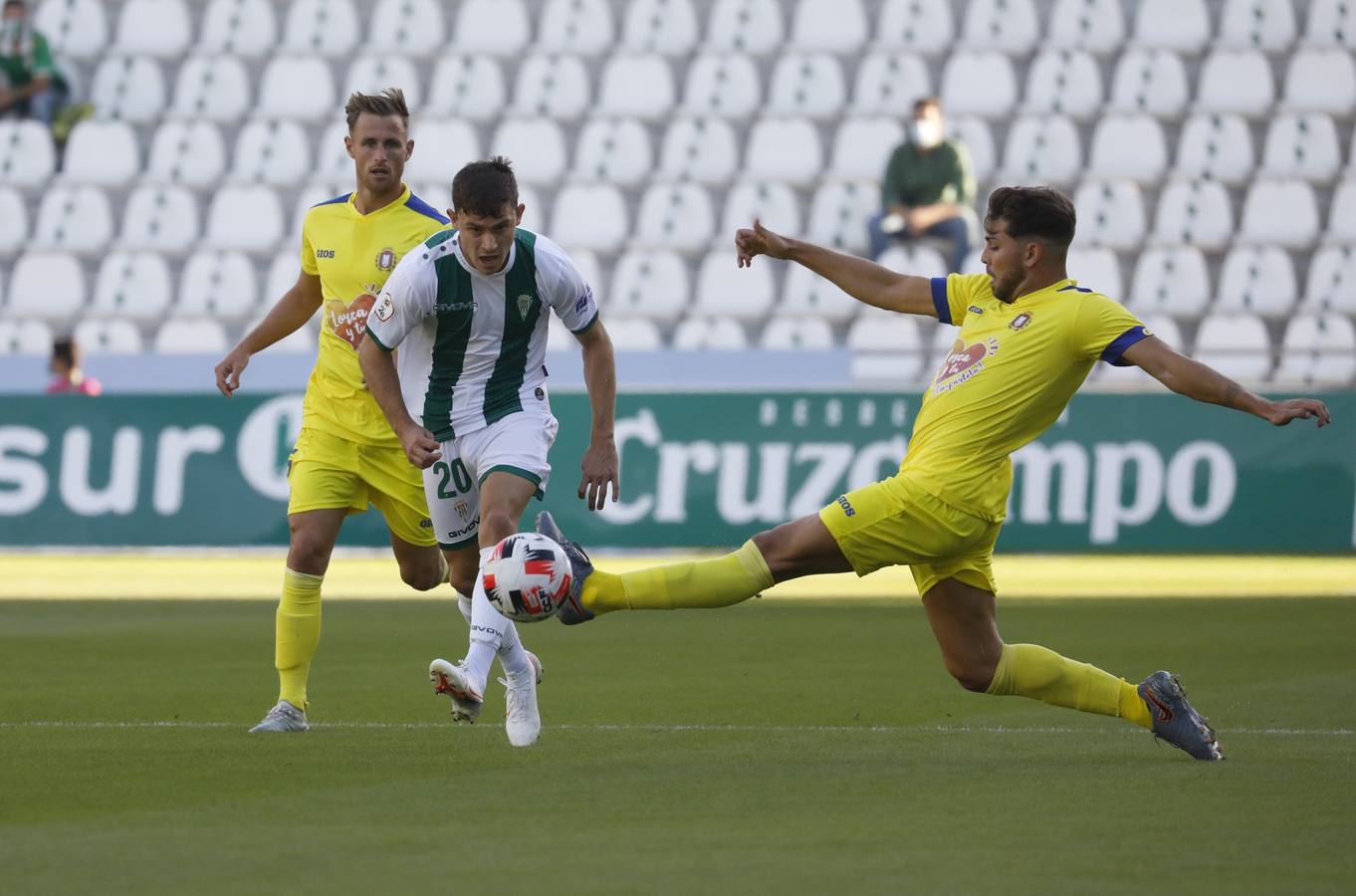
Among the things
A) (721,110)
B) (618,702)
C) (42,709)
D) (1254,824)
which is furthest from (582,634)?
(721,110)

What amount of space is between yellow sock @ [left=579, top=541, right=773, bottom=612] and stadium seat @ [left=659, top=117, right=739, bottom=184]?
14.7 meters

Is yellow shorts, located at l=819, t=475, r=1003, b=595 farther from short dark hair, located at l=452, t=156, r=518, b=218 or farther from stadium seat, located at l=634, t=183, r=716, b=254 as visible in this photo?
stadium seat, located at l=634, t=183, r=716, b=254

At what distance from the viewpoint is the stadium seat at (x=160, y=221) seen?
70.9 ft

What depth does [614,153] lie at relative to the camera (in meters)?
21.5

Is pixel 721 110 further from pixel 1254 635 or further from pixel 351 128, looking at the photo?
pixel 351 128

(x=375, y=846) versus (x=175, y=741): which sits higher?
(x=375, y=846)

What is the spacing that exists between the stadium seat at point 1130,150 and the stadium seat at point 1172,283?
49.1 inches

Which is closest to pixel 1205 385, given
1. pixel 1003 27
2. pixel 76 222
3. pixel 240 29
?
pixel 1003 27

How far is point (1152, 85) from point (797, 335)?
492 centimetres

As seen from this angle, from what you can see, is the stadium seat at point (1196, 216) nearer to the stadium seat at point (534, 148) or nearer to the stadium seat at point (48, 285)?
the stadium seat at point (534, 148)

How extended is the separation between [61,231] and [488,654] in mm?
15816

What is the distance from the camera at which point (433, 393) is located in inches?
303

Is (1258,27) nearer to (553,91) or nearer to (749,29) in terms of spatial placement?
(749,29)

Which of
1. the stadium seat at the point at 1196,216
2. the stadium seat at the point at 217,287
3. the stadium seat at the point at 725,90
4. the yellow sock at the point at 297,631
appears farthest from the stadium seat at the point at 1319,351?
the yellow sock at the point at 297,631
